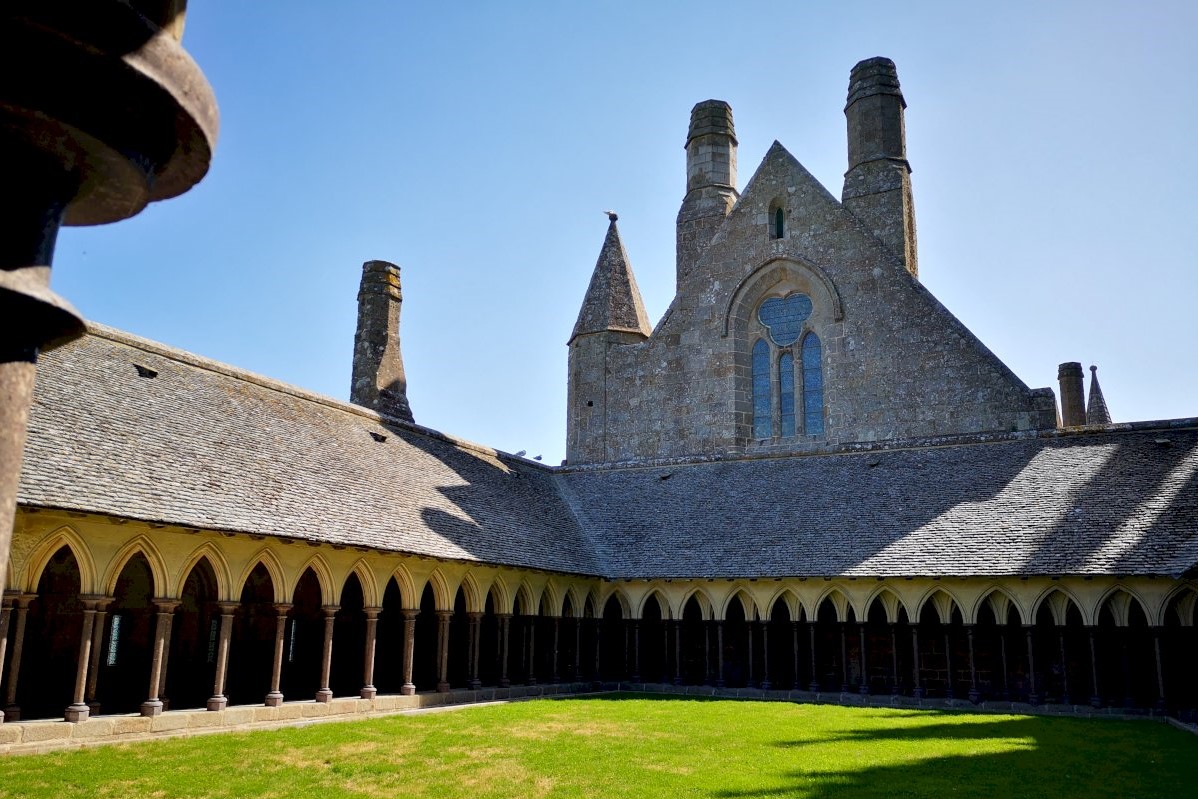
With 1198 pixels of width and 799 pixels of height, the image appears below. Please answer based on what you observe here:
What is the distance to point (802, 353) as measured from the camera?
3075 centimetres

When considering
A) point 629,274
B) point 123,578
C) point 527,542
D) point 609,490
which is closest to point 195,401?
point 123,578

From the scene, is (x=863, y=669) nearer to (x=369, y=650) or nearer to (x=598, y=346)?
(x=369, y=650)

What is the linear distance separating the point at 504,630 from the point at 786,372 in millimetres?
13426

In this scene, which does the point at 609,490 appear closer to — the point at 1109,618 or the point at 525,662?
the point at 525,662

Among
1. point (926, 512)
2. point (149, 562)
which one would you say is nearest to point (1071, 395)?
point (926, 512)

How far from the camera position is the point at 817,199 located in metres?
31.0

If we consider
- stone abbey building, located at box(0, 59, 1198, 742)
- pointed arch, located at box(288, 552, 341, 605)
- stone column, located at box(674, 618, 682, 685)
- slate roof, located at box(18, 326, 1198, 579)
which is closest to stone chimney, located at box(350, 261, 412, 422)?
stone abbey building, located at box(0, 59, 1198, 742)

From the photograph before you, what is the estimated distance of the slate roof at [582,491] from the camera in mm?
15516

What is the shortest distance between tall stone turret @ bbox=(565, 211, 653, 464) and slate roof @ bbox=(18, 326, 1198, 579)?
12.2ft

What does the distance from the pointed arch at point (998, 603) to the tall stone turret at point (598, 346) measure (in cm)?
1423

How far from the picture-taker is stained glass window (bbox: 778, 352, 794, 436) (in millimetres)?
30703

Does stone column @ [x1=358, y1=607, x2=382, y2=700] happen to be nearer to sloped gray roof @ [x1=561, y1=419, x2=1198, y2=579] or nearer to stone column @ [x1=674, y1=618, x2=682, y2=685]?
sloped gray roof @ [x1=561, y1=419, x2=1198, y2=579]

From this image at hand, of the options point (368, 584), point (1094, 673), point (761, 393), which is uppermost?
point (761, 393)

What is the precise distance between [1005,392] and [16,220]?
1067 inches
